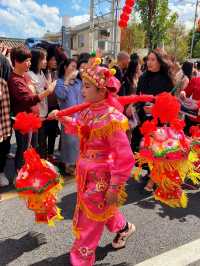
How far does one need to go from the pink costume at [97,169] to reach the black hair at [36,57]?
2.17 m

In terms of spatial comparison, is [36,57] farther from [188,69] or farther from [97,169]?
[97,169]

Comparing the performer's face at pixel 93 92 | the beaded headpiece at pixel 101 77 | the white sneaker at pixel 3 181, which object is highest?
the beaded headpiece at pixel 101 77

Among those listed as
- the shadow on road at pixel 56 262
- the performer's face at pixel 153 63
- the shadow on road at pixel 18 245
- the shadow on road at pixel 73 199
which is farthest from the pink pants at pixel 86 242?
the performer's face at pixel 153 63

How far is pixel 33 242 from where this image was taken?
9.94ft

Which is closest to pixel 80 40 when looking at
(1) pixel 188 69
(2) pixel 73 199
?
(1) pixel 188 69

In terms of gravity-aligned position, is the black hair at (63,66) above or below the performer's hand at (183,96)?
above

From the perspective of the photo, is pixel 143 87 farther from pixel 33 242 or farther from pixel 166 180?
pixel 33 242

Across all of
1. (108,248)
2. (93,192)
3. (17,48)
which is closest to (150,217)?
(108,248)

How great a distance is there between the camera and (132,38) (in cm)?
3391

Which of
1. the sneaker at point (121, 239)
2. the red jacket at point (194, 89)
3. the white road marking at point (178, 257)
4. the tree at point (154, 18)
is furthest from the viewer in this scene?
the tree at point (154, 18)

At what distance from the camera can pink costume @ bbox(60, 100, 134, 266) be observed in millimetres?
2295

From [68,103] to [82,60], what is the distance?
0.72 m

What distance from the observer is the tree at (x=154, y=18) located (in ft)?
77.0

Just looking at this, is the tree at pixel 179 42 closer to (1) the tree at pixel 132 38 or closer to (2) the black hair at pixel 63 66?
(1) the tree at pixel 132 38
